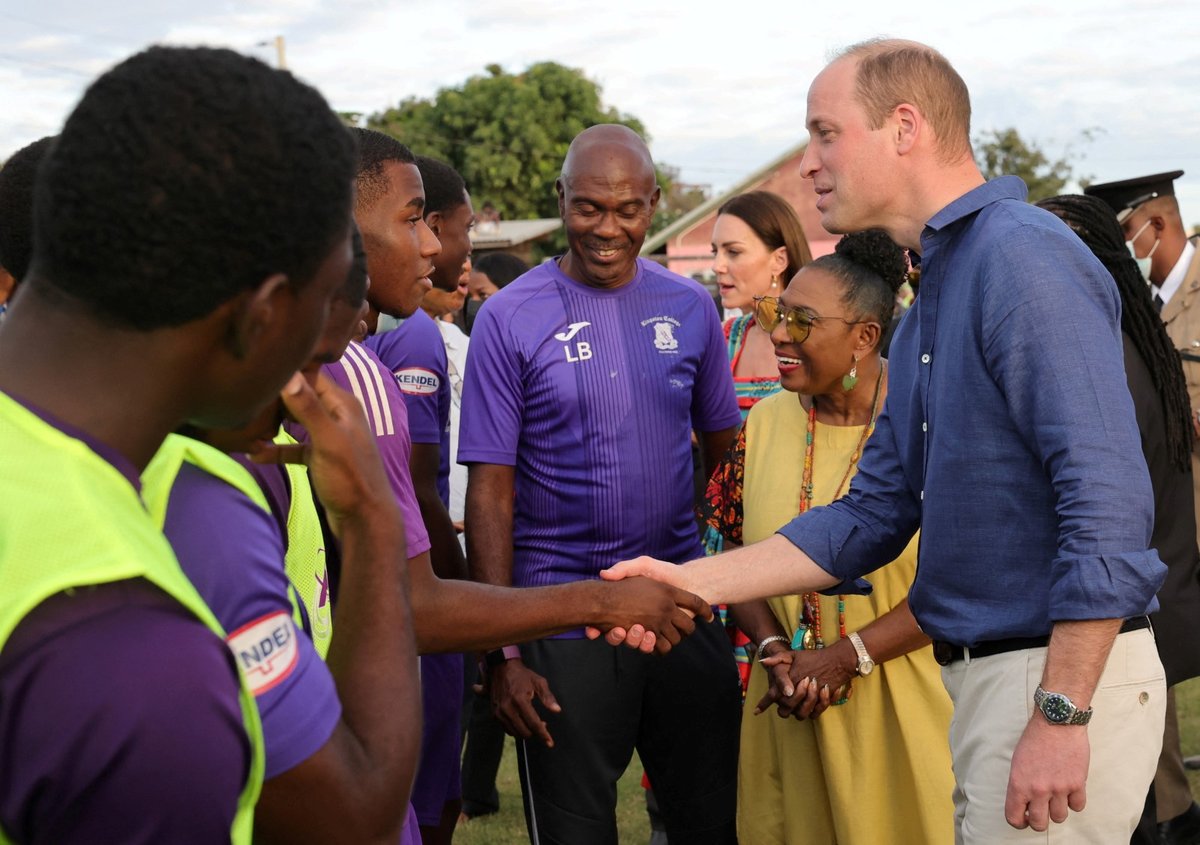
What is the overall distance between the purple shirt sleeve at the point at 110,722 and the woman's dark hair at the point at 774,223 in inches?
197

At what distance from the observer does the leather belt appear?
8.54 feet

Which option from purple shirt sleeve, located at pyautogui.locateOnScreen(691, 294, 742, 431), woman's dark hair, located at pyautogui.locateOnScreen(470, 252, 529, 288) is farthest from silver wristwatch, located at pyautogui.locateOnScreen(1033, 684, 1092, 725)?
woman's dark hair, located at pyautogui.locateOnScreen(470, 252, 529, 288)

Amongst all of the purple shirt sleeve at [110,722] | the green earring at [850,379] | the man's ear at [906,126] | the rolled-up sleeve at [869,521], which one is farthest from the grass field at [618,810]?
the purple shirt sleeve at [110,722]

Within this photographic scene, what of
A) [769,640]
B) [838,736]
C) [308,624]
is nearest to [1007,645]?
[838,736]

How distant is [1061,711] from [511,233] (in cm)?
3850

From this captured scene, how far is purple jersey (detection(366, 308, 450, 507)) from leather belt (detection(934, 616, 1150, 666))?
2242 mm

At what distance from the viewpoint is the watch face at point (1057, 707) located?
2.38 meters

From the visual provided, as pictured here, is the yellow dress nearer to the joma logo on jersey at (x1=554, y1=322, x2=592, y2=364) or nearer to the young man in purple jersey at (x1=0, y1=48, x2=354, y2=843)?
the joma logo on jersey at (x1=554, y1=322, x2=592, y2=364)

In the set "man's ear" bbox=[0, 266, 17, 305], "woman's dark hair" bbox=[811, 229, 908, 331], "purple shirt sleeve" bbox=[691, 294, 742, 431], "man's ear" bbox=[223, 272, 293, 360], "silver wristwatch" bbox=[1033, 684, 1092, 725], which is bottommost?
"silver wristwatch" bbox=[1033, 684, 1092, 725]

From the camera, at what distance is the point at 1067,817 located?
8.21ft

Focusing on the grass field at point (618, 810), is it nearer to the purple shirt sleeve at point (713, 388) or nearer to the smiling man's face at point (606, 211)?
the purple shirt sleeve at point (713, 388)

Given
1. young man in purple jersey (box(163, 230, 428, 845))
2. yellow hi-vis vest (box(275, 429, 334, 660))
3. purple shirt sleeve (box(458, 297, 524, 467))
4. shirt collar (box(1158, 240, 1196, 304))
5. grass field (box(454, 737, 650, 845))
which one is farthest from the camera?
shirt collar (box(1158, 240, 1196, 304))

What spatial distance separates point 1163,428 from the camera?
4180mm

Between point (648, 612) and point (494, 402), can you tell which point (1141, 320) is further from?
point (494, 402)
